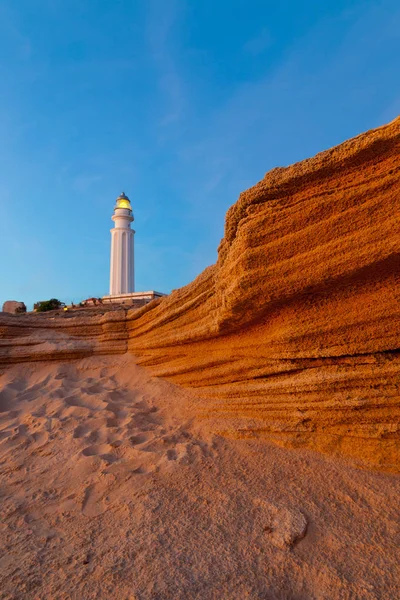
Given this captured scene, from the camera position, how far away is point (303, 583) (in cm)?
201

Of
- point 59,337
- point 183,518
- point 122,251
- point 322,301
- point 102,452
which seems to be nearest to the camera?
point 183,518

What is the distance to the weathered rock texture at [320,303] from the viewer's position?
2.74 meters

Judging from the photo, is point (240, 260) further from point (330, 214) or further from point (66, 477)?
point (66, 477)

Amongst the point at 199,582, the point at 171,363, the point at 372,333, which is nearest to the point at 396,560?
the point at 199,582

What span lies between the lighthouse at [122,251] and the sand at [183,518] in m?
33.5

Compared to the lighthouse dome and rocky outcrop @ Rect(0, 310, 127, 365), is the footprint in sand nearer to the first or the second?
rocky outcrop @ Rect(0, 310, 127, 365)

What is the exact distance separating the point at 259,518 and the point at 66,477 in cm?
161

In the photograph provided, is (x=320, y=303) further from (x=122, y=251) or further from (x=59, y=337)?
(x=122, y=251)

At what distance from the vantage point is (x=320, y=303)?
320 cm

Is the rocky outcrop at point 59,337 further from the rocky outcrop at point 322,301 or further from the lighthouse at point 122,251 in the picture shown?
the lighthouse at point 122,251

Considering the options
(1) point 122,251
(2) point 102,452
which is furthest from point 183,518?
(1) point 122,251

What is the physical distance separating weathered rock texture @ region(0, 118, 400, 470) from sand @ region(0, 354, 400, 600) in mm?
294

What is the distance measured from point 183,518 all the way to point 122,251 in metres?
36.0

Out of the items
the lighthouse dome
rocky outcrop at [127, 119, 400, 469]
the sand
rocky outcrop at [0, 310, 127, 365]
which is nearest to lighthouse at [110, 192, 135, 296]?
the lighthouse dome
